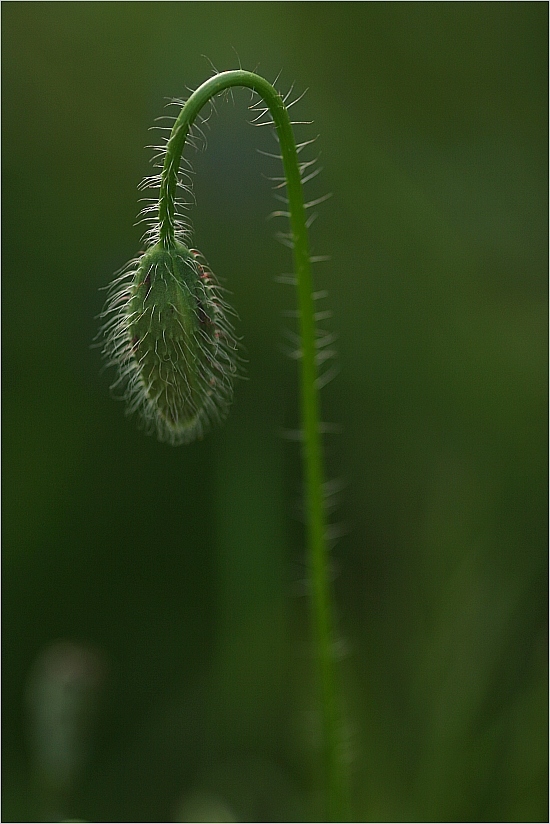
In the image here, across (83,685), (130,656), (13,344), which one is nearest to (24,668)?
(130,656)

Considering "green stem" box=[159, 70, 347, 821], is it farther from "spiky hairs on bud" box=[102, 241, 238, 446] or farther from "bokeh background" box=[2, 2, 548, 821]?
"bokeh background" box=[2, 2, 548, 821]

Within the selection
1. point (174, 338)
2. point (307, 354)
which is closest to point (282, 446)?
point (307, 354)

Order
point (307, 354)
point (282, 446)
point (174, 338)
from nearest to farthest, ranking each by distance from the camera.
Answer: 1. point (174, 338)
2. point (307, 354)
3. point (282, 446)

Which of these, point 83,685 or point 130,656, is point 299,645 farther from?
point 83,685

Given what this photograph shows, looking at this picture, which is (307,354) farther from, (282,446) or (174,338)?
(282,446)

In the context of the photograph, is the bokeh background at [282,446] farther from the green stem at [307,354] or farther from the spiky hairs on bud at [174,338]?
the spiky hairs on bud at [174,338]

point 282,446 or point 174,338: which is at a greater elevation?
point 174,338

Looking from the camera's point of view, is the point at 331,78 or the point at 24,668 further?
the point at 331,78
